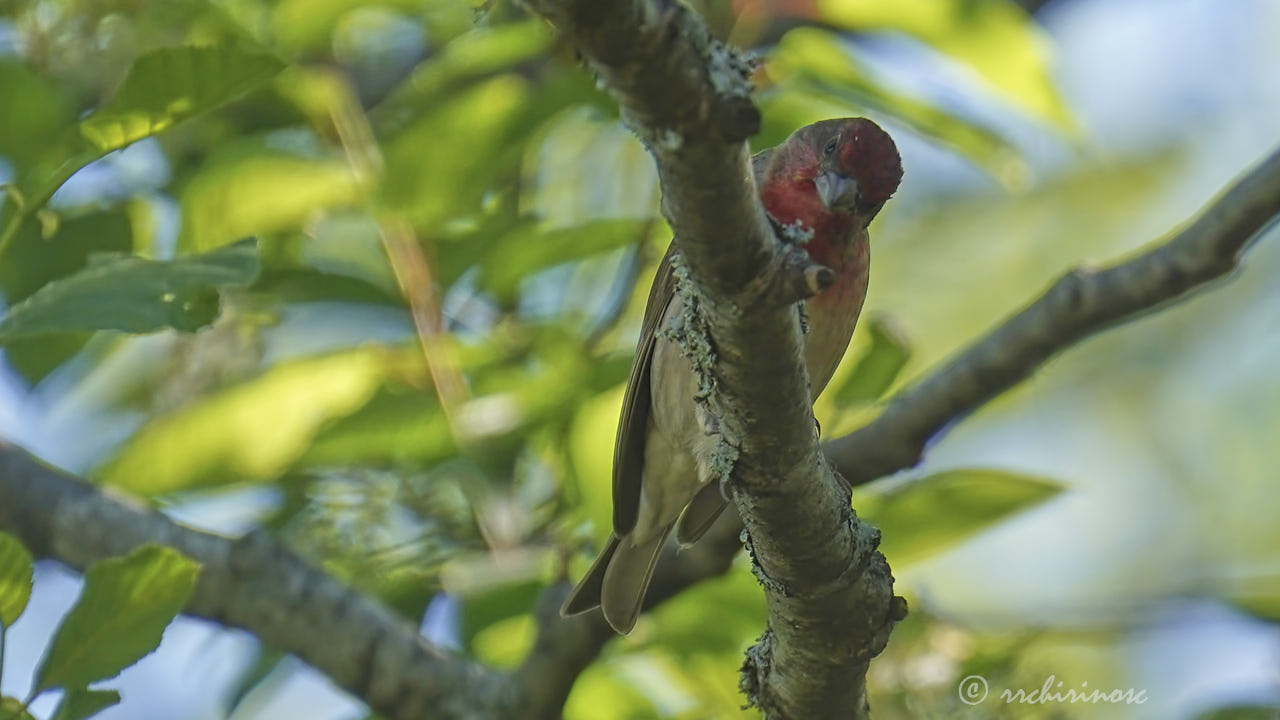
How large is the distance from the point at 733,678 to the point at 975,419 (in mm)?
5235

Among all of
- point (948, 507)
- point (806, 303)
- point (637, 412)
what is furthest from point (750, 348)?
point (637, 412)

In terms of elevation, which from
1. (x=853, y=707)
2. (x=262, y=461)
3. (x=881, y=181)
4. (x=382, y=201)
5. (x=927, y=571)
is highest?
(x=881, y=181)

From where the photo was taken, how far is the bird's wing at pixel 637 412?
3.93 meters

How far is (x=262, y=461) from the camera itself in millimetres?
4125

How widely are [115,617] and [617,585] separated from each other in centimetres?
151

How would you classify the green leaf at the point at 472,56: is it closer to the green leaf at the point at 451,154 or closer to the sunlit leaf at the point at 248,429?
the green leaf at the point at 451,154

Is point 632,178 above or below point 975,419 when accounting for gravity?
above

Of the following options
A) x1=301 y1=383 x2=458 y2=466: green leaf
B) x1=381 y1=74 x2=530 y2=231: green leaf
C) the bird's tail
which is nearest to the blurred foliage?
x1=301 y1=383 x2=458 y2=466: green leaf

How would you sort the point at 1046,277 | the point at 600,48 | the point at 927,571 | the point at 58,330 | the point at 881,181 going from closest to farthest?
1. the point at 600,48
2. the point at 58,330
3. the point at 881,181
4. the point at 927,571
5. the point at 1046,277

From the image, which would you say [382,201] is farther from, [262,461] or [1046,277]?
[1046,277]

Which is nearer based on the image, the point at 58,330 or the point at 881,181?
the point at 58,330

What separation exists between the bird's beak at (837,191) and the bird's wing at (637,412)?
0.32 metres

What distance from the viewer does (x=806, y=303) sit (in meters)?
3.81

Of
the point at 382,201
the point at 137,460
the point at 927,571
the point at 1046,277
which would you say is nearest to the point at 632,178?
the point at 382,201
